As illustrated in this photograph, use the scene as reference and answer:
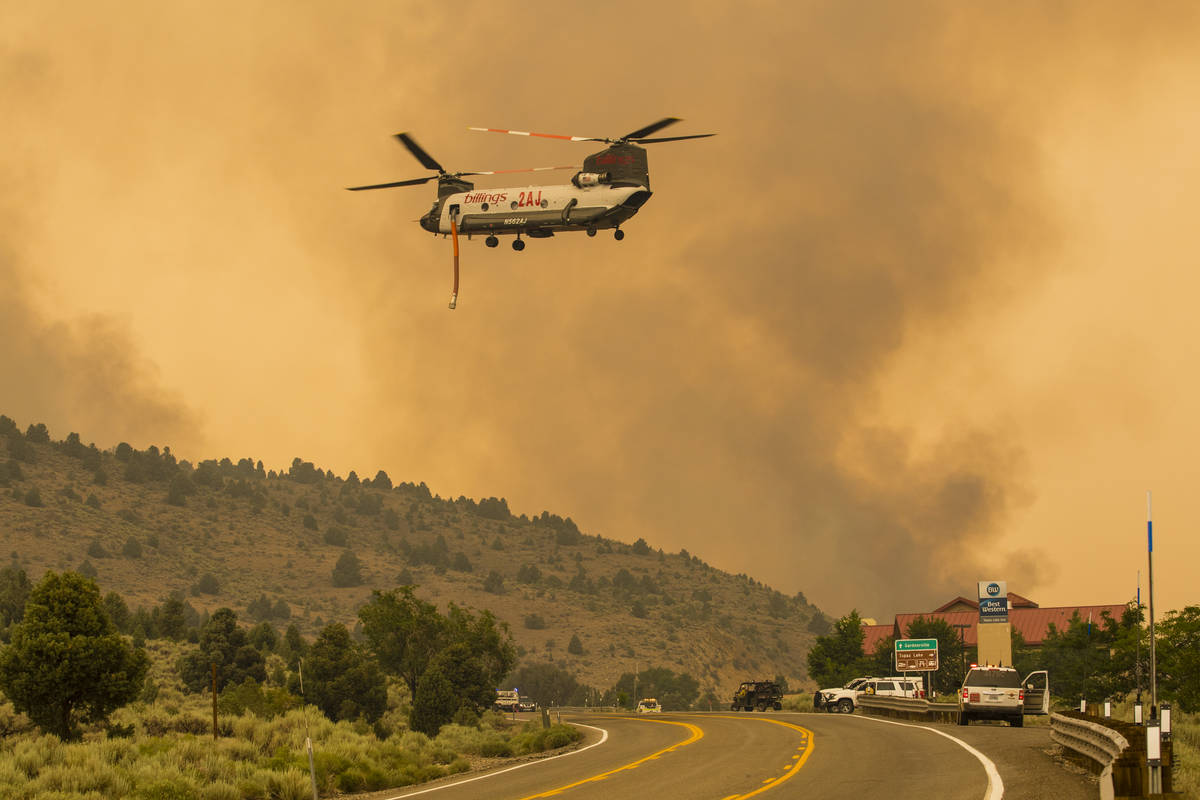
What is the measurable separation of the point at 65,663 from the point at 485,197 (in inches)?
750

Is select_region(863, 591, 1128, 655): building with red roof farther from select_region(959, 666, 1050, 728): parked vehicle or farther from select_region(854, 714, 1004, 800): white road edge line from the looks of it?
select_region(854, 714, 1004, 800): white road edge line

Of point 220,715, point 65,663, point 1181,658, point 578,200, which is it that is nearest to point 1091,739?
point 578,200

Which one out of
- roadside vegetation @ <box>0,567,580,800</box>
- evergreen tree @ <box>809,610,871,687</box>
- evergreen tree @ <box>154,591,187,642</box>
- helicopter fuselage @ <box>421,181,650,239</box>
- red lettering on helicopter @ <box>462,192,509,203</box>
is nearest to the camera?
roadside vegetation @ <box>0,567,580,800</box>

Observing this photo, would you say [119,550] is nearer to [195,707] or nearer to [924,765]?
[195,707]

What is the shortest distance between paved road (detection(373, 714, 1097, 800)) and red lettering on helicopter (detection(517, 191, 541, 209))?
1687cm

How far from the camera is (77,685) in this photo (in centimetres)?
3656

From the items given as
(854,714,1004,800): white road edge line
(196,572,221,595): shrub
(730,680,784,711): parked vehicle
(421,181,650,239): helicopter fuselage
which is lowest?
(730,680,784,711): parked vehicle

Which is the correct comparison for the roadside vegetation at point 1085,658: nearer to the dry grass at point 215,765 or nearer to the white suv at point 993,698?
the white suv at point 993,698

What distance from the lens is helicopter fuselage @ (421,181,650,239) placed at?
38.8 m

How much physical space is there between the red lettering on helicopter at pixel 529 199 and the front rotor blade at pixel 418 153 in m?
4.55

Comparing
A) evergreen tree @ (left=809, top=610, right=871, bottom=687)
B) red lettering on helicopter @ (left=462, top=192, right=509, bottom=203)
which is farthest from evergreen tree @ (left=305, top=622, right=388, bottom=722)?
evergreen tree @ (left=809, top=610, right=871, bottom=687)

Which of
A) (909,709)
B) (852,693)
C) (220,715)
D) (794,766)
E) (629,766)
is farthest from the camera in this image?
(852,693)

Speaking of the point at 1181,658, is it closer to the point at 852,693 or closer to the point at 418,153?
the point at 852,693

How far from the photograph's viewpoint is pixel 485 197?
40750 mm
